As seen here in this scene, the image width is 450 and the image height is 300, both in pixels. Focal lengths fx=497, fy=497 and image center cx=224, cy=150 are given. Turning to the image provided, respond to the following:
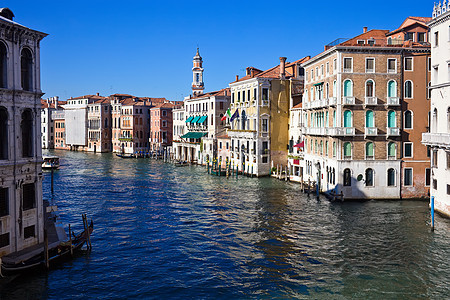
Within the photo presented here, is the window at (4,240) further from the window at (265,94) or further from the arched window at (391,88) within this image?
the window at (265,94)

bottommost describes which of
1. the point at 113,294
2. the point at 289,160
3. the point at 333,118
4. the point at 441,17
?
the point at 113,294

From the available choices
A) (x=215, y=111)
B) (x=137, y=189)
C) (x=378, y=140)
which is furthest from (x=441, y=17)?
(x=215, y=111)

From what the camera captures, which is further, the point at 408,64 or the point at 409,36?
the point at 409,36

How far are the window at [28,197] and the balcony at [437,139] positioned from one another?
2010 centimetres

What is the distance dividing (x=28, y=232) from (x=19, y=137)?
355 cm

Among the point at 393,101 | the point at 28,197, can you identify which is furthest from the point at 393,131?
the point at 28,197

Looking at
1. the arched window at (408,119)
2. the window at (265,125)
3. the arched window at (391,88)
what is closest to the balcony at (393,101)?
the arched window at (391,88)

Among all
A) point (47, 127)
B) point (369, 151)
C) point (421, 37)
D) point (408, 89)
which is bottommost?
point (369, 151)

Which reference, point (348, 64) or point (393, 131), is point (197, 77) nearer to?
point (348, 64)

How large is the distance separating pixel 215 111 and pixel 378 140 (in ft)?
111

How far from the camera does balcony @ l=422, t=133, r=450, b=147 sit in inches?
1017

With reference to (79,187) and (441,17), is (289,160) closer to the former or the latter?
(79,187)

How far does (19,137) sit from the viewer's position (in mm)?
17844

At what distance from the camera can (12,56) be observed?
17547mm
